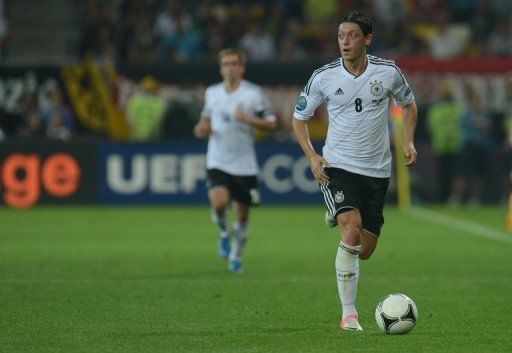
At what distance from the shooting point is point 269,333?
28.2 feet

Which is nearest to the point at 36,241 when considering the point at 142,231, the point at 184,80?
the point at 142,231

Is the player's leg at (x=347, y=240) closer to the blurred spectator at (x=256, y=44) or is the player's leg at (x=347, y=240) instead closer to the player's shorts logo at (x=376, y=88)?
the player's shorts logo at (x=376, y=88)

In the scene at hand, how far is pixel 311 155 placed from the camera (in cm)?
873

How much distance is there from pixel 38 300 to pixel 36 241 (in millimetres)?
6120

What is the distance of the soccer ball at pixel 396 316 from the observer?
8461 millimetres

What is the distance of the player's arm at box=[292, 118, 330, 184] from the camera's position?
8.75 meters

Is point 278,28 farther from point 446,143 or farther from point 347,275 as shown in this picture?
point 347,275

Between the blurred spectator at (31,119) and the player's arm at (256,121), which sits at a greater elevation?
the player's arm at (256,121)

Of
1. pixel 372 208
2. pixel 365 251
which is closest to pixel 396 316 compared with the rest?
pixel 365 251

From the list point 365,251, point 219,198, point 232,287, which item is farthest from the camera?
point 219,198

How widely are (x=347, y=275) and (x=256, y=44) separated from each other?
1845cm

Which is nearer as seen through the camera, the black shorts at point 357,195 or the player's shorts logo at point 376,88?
the black shorts at point 357,195

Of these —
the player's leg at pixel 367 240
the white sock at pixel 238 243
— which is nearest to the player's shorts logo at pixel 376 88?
the player's leg at pixel 367 240

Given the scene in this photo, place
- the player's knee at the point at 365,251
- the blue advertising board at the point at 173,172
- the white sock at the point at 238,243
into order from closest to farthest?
the player's knee at the point at 365,251 → the white sock at the point at 238,243 → the blue advertising board at the point at 173,172
